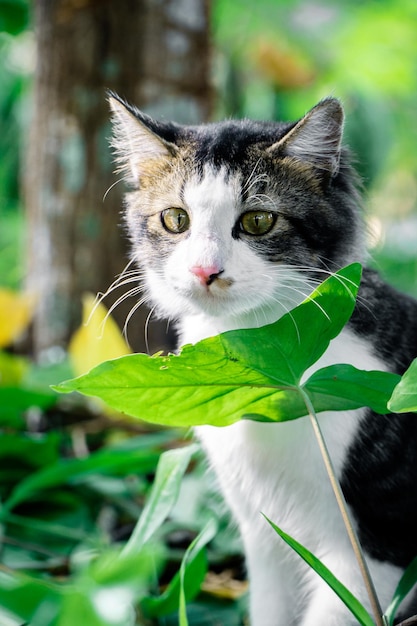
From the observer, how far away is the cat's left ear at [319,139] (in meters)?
0.83

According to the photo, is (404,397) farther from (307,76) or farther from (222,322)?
(307,76)

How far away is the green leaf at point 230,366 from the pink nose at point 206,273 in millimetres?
132

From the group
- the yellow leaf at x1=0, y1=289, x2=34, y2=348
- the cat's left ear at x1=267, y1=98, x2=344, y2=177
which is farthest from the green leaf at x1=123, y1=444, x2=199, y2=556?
the yellow leaf at x1=0, y1=289, x2=34, y2=348

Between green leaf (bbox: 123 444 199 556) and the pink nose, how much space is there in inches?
8.1

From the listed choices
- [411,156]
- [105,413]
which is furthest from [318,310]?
[411,156]

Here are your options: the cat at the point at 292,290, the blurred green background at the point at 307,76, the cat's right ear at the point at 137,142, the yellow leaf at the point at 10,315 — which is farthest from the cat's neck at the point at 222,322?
the blurred green background at the point at 307,76

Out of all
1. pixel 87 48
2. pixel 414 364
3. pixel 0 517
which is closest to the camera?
pixel 414 364

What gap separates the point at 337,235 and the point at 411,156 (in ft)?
8.35

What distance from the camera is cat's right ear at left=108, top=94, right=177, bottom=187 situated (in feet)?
3.00

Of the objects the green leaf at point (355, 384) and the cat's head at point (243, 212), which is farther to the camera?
the cat's head at point (243, 212)

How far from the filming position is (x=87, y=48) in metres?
1.63

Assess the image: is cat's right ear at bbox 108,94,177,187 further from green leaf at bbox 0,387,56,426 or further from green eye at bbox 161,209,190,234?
green leaf at bbox 0,387,56,426

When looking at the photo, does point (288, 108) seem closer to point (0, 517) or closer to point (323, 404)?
point (0, 517)

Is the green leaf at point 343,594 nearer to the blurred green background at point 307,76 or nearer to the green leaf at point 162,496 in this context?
the green leaf at point 162,496
